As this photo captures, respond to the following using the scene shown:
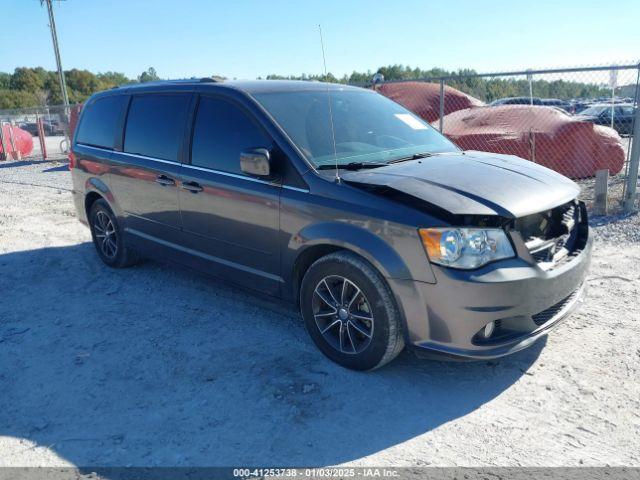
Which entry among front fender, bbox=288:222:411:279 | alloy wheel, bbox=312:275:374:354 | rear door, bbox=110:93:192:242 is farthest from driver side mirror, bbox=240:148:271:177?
rear door, bbox=110:93:192:242

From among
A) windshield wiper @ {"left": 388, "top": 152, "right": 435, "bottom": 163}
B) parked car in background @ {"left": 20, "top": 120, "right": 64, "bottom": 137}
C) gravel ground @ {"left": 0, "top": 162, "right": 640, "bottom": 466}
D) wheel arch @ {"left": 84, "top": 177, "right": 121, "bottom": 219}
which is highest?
parked car in background @ {"left": 20, "top": 120, "right": 64, "bottom": 137}

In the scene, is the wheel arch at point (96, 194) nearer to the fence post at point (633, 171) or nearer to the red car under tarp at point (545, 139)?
the fence post at point (633, 171)

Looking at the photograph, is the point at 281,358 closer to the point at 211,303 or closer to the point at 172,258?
the point at 211,303

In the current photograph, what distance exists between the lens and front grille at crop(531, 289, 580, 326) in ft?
10.9

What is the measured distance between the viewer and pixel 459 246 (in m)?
3.03

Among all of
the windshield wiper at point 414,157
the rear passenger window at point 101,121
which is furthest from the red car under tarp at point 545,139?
the rear passenger window at point 101,121

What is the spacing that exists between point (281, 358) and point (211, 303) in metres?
1.30

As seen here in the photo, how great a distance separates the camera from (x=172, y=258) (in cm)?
490

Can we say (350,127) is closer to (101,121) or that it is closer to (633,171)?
(101,121)

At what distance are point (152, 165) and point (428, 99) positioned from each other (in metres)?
12.1

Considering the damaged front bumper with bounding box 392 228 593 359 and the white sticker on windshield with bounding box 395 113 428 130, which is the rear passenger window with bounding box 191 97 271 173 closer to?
the white sticker on windshield with bounding box 395 113 428 130

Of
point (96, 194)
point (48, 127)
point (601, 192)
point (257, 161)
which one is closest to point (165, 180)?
point (257, 161)

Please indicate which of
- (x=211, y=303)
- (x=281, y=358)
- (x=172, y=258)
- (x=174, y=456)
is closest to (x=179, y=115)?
(x=172, y=258)

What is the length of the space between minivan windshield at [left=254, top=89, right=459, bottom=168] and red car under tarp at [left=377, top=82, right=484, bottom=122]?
10.8 meters
